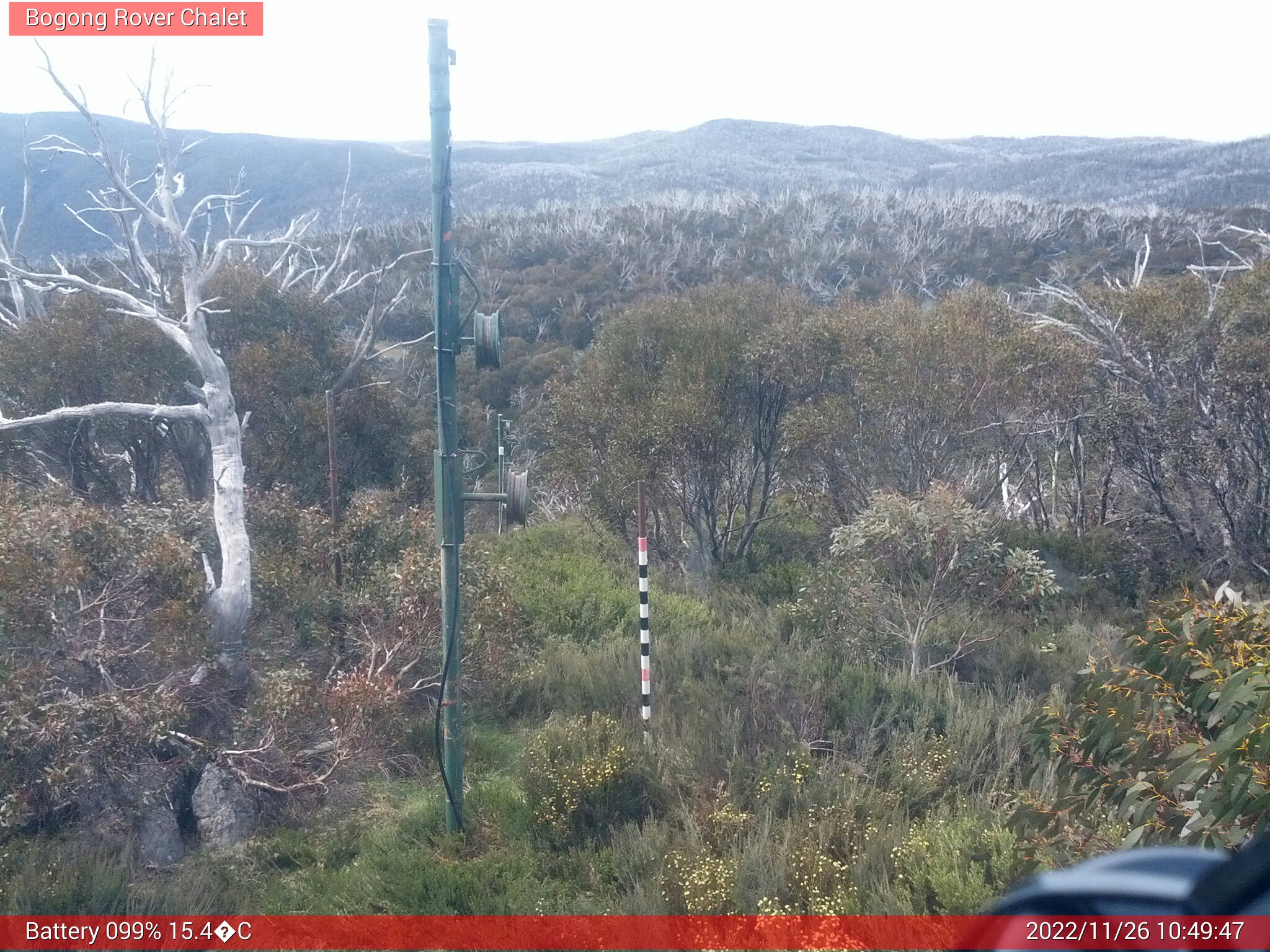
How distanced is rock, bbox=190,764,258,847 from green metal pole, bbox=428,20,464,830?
53.5 inches

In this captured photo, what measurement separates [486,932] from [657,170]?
55.2 m

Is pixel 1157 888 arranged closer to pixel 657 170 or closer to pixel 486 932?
pixel 486 932

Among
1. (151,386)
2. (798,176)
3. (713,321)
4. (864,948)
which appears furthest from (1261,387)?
(798,176)

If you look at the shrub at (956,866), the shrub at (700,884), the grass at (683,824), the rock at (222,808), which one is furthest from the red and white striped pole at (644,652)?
the rock at (222,808)

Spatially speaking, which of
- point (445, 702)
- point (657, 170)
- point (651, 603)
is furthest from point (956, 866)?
point (657, 170)

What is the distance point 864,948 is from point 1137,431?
9046 mm

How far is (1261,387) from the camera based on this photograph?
391 inches

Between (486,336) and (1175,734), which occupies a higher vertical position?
(486,336)

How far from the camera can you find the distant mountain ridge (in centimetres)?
3741

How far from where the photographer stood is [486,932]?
4289 millimetres

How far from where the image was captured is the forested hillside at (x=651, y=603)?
4305mm

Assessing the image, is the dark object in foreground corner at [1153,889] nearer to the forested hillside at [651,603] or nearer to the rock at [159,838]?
the forested hillside at [651,603]

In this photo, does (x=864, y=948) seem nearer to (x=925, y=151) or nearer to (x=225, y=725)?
(x=225, y=725)

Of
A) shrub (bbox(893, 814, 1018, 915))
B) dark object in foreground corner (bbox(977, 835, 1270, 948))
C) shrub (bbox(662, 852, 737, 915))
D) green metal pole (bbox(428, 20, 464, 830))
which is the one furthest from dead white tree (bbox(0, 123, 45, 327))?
dark object in foreground corner (bbox(977, 835, 1270, 948))
